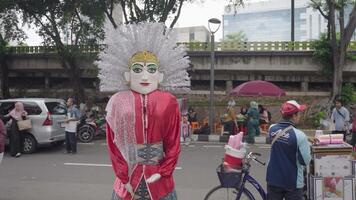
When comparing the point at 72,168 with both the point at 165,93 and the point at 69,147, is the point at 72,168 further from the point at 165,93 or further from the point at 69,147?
the point at 165,93

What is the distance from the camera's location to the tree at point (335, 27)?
60.7 ft

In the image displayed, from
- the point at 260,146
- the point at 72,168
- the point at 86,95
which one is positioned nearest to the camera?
the point at 72,168

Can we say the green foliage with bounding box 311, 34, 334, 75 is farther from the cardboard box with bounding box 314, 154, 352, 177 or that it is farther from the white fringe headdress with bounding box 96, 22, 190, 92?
the white fringe headdress with bounding box 96, 22, 190, 92

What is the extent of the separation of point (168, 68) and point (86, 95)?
20.3 metres

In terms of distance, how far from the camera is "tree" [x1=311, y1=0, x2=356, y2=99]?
A: 18.5 m

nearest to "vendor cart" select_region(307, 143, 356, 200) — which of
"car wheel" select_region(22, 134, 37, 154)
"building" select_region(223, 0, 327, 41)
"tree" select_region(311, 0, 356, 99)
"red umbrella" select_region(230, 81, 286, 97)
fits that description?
"car wheel" select_region(22, 134, 37, 154)

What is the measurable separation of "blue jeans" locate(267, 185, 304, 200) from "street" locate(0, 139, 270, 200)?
2.65 meters

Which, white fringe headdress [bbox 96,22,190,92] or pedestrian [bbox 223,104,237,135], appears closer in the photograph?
white fringe headdress [bbox 96,22,190,92]

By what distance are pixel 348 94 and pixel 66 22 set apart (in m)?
12.2

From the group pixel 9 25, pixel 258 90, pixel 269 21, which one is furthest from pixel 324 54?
pixel 269 21

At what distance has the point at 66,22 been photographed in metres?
19.4

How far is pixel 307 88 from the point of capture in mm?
22953

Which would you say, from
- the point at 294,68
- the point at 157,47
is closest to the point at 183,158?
the point at 157,47

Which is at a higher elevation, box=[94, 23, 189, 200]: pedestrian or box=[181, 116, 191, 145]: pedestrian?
box=[94, 23, 189, 200]: pedestrian
